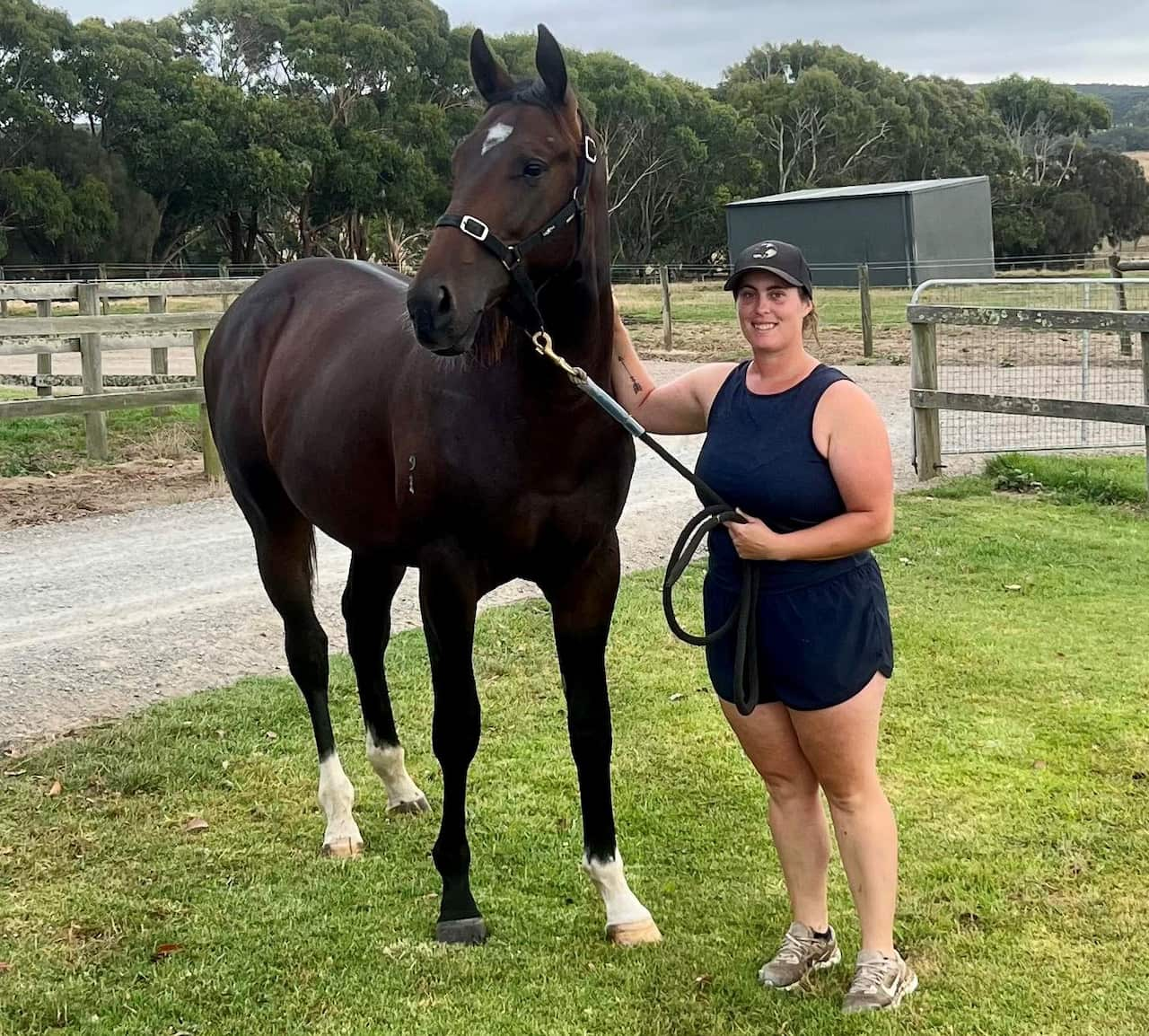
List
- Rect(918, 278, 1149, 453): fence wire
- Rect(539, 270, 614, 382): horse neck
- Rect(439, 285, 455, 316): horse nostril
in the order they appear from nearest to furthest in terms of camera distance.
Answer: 1. Rect(439, 285, 455, 316): horse nostril
2. Rect(539, 270, 614, 382): horse neck
3. Rect(918, 278, 1149, 453): fence wire

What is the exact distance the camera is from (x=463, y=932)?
3.23 metres

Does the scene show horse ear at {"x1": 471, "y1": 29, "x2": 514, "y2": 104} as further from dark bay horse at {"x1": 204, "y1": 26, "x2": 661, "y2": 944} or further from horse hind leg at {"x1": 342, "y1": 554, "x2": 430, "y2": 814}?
horse hind leg at {"x1": 342, "y1": 554, "x2": 430, "y2": 814}

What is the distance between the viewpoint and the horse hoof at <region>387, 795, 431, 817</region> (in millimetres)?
4125

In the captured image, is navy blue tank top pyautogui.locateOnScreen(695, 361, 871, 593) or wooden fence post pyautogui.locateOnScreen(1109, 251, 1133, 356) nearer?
navy blue tank top pyautogui.locateOnScreen(695, 361, 871, 593)

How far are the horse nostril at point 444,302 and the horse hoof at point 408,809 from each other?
2.17 meters

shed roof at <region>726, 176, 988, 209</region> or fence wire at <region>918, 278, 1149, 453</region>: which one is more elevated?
shed roof at <region>726, 176, 988, 209</region>

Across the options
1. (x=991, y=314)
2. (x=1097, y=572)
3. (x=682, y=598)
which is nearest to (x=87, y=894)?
(x=682, y=598)

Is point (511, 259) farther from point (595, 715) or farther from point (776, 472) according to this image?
point (595, 715)

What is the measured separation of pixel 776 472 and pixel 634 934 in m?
1.38

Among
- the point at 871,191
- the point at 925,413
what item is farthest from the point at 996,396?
the point at 871,191


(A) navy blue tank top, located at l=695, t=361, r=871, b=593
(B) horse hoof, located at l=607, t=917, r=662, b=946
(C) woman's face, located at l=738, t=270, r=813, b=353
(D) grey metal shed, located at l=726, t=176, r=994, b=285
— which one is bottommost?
(B) horse hoof, located at l=607, t=917, r=662, b=946

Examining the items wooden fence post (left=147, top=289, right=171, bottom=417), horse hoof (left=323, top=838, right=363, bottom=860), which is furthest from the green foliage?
horse hoof (left=323, top=838, right=363, bottom=860)

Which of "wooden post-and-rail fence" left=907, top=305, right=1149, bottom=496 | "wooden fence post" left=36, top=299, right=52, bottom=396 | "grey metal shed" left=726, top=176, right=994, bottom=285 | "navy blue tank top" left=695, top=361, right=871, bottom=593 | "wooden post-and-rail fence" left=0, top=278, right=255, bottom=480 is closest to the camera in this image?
"navy blue tank top" left=695, top=361, right=871, bottom=593

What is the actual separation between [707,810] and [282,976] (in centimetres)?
154
